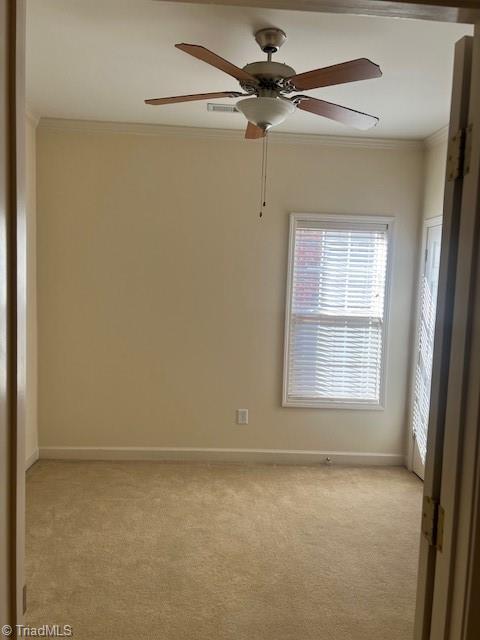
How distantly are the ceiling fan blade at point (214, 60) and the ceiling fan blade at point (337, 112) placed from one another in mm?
→ 317

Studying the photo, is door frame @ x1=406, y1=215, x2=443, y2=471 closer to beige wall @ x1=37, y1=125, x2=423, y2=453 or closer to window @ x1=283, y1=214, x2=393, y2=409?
beige wall @ x1=37, y1=125, x2=423, y2=453

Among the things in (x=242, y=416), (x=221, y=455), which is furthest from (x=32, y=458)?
(x=242, y=416)

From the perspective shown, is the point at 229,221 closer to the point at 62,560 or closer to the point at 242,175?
the point at 242,175

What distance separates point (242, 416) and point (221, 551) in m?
1.43

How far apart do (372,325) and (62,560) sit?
2896 millimetres

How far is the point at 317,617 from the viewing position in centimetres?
219

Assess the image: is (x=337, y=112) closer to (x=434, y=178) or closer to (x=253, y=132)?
(x=253, y=132)

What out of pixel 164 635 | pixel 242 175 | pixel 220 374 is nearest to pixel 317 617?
pixel 164 635

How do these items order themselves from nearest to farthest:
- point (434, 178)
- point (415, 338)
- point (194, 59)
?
1. point (194, 59)
2. point (434, 178)
3. point (415, 338)

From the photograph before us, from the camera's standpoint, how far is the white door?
12.2ft

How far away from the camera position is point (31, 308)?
3.79 m

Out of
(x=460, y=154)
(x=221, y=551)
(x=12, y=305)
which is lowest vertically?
(x=221, y=551)

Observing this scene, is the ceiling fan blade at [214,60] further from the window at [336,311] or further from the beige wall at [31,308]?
the beige wall at [31,308]

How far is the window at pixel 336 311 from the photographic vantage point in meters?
3.92
